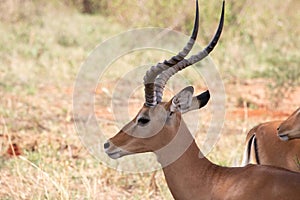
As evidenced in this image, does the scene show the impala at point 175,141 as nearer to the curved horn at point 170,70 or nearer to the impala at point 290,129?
the curved horn at point 170,70

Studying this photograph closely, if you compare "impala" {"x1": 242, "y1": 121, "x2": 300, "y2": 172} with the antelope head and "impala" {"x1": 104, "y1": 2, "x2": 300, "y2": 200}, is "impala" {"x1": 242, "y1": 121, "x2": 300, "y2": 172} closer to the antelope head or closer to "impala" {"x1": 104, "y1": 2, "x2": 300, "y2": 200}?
"impala" {"x1": 104, "y1": 2, "x2": 300, "y2": 200}

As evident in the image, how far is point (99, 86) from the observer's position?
34.5ft

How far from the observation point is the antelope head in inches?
170

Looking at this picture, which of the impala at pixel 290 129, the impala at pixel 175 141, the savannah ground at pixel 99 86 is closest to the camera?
the impala at pixel 175 141

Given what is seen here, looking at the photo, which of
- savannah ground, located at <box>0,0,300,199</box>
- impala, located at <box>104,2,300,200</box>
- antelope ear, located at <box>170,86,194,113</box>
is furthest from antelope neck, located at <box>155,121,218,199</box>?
savannah ground, located at <box>0,0,300,199</box>

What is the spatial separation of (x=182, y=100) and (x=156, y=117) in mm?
182

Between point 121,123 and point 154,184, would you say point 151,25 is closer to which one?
point 121,123

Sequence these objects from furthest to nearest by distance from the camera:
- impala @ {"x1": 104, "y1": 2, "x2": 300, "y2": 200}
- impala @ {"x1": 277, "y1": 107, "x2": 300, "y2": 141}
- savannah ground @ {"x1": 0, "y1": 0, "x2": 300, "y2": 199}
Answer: savannah ground @ {"x1": 0, "y1": 0, "x2": 300, "y2": 199}, impala @ {"x1": 277, "y1": 107, "x2": 300, "y2": 141}, impala @ {"x1": 104, "y1": 2, "x2": 300, "y2": 200}

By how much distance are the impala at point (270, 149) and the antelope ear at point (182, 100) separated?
87 centimetres

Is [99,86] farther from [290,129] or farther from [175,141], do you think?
[175,141]

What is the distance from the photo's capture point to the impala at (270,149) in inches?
189

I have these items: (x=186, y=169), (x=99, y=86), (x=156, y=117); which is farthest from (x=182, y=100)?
(x=99, y=86)

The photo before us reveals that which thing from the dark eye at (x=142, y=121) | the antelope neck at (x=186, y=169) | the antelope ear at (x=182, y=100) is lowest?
the antelope neck at (x=186, y=169)

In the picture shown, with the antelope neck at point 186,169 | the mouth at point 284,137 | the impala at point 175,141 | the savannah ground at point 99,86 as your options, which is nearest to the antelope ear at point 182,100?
the impala at point 175,141
